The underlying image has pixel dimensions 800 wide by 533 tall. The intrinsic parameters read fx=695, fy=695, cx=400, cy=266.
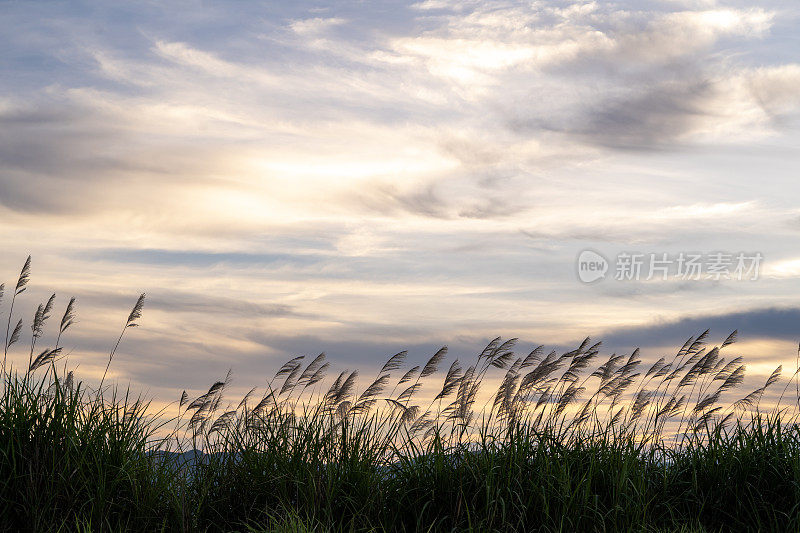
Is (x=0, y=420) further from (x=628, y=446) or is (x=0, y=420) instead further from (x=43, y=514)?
(x=628, y=446)

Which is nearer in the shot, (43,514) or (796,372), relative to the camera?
(43,514)

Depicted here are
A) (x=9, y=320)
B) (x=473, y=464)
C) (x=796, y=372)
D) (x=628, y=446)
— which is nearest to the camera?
(x=473, y=464)

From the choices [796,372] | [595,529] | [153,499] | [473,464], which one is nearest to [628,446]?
[595,529]

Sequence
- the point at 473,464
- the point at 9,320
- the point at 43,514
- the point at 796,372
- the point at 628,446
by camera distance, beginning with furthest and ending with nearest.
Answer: the point at 796,372
the point at 9,320
the point at 628,446
the point at 473,464
the point at 43,514

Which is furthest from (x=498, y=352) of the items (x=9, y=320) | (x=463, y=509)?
(x=9, y=320)

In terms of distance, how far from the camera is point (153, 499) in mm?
5906

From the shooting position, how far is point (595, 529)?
576 cm

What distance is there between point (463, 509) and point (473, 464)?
426mm

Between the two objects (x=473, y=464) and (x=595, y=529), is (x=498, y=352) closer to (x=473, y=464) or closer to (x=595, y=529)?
(x=473, y=464)

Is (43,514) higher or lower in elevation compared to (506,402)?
lower

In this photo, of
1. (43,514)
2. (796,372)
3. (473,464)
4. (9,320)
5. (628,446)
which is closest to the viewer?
(43,514)

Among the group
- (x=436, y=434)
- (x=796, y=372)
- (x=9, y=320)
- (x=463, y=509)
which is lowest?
(x=463, y=509)

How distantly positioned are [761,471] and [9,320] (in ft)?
24.8

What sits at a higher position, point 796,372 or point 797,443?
point 796,372
